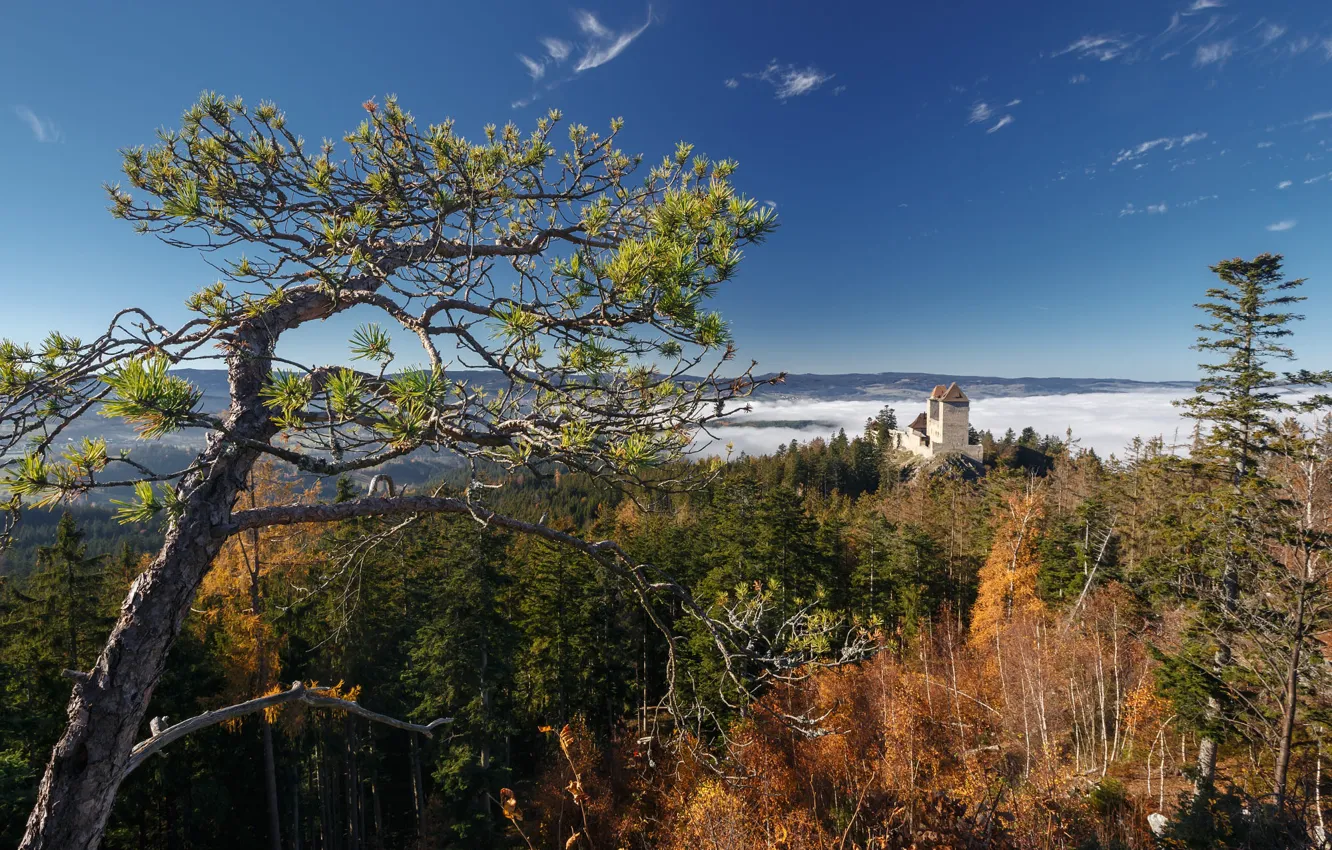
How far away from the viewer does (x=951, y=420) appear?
6656cm

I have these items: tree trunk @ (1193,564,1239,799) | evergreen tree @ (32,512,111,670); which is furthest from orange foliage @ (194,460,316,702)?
tree trunk @ (1193,564,1239,799)

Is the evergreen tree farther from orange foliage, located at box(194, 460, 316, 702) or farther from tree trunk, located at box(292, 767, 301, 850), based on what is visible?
tree trunk, located at box(292, 767, 301, 850)

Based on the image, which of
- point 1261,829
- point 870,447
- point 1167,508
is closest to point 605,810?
point 1261,829

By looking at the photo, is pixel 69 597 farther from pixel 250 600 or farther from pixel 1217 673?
pixel 1217 673

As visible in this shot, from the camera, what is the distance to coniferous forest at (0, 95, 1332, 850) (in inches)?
84.0

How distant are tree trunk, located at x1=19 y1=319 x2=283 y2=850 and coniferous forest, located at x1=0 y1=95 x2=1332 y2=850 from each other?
2 centimetres

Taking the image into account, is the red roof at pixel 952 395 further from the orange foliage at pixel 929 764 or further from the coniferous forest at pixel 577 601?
the orange foliage at pixel 929 764

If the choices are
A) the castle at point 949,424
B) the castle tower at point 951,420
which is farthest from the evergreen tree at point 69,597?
the castle tower at point 951,420

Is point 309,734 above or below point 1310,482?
below

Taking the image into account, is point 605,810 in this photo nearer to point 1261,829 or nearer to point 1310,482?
point 1261,829

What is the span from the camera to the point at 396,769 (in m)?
22.0

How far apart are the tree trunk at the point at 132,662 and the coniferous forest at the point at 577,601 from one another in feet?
0.05

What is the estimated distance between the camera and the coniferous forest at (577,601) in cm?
213

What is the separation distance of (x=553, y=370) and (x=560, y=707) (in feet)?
65.4
